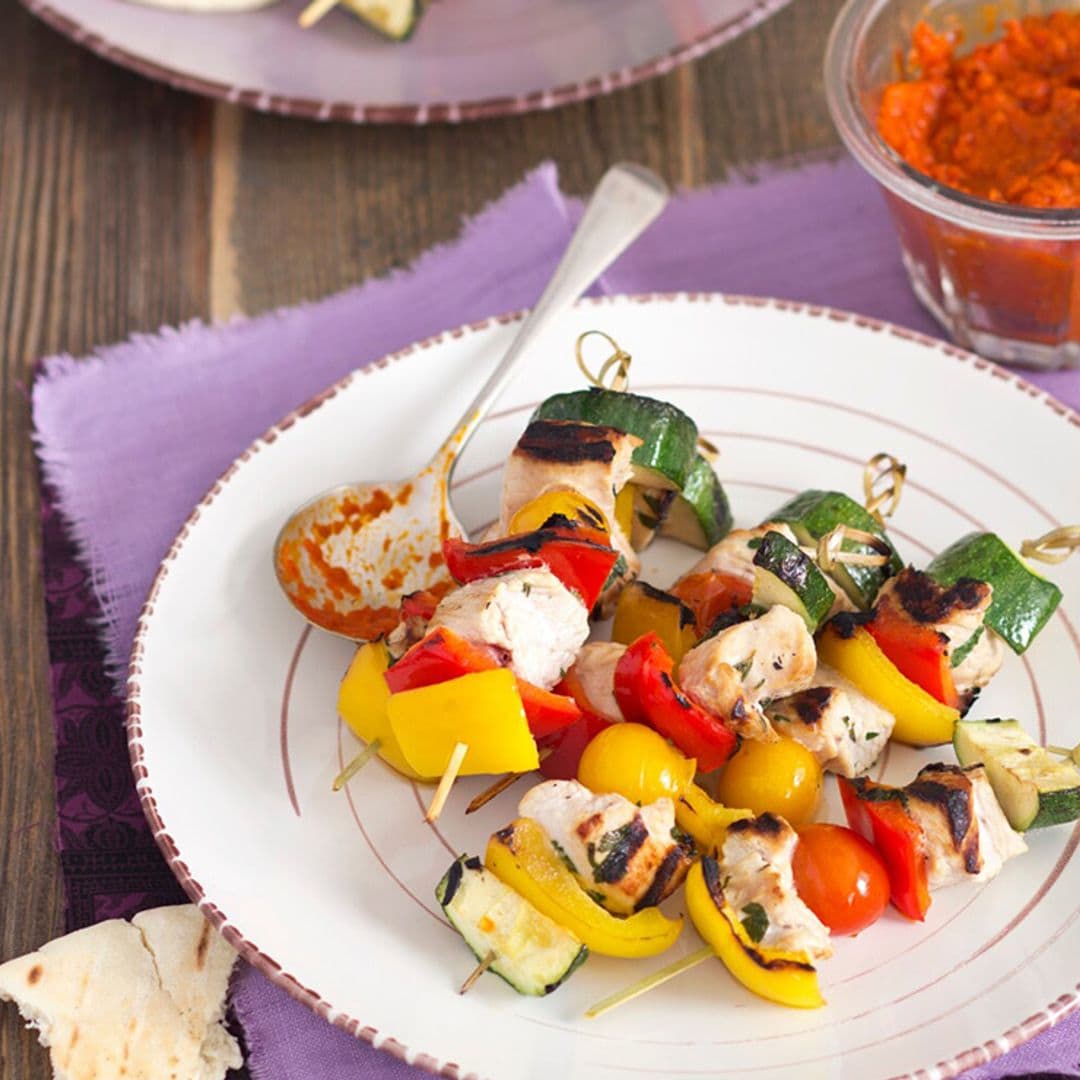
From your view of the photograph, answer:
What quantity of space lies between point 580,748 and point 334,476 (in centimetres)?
98

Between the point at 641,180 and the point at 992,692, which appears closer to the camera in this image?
the point at 992,692

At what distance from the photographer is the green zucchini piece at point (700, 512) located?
3.33 m

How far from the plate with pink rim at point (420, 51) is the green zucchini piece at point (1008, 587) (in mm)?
1949

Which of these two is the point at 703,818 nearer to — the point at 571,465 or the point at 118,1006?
the point at 571,465

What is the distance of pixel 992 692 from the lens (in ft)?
10.5

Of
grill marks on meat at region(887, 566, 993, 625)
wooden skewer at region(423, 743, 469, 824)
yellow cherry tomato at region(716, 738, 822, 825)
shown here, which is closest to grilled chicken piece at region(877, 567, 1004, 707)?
grill marks on meat at region(887, 566, 993, 625)

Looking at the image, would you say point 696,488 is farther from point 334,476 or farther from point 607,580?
point 334,476

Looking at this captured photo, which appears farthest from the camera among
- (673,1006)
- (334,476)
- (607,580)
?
(334,476)

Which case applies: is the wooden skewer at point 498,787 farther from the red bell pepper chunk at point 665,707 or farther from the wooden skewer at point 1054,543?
the wooden skewer at point 1054,543

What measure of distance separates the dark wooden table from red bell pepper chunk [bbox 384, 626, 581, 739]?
1715 millimetres

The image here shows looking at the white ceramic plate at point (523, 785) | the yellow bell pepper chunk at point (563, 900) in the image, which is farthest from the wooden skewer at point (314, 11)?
the yellow bell pepper chunk at point (563, 900)

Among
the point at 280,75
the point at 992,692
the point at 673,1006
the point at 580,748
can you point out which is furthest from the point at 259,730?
the point at 280,75

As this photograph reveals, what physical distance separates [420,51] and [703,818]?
2656 mm

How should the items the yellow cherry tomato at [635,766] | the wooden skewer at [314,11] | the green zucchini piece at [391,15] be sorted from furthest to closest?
the green zucchini piece at [391,15]
the wooden skewer at [314,11]
the yellow cherry tomato at [635,766]
